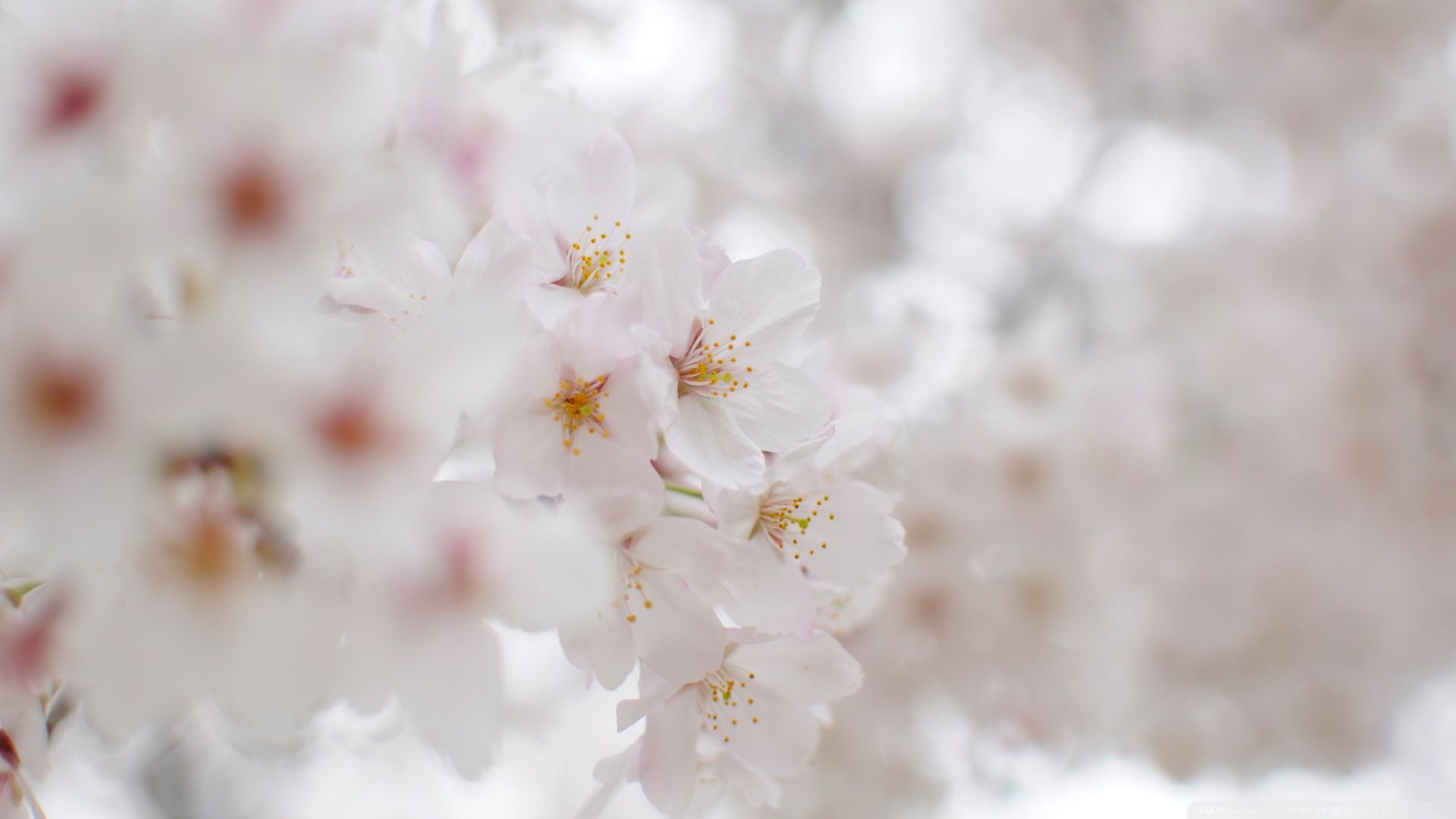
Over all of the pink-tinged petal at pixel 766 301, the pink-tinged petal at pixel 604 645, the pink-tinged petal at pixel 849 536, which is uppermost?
the pink-tinged petal at pixel 766 301

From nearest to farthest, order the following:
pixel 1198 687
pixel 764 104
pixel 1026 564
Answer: pixel 1026 564 < pixel 1198 687 < pixel 764 104

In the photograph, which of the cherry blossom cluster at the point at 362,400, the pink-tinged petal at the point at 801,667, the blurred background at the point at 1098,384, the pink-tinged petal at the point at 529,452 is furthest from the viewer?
the blurred background at the point at 1098,384

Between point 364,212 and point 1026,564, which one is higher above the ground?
point 1026,564

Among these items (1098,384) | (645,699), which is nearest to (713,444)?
(645,699)

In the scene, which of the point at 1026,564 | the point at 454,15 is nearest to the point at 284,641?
the point at 454,15

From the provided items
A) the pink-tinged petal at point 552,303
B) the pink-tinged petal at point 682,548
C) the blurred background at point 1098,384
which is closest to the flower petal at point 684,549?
the pink-tinged petal at point 682,548

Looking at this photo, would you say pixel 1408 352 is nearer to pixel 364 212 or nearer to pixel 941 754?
pixel 941 754

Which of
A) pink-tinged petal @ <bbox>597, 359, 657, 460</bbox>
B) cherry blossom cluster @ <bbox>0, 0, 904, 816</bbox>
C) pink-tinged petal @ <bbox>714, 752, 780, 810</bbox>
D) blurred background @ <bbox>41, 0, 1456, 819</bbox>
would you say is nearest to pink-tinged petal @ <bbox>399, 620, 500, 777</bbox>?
cherry blossom cluster @ <bbox>0, 0, 904, 816</bbox>

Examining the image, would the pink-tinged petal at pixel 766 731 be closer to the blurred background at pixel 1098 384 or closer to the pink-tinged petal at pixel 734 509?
the pink-tinged petal at pixel 734 509
